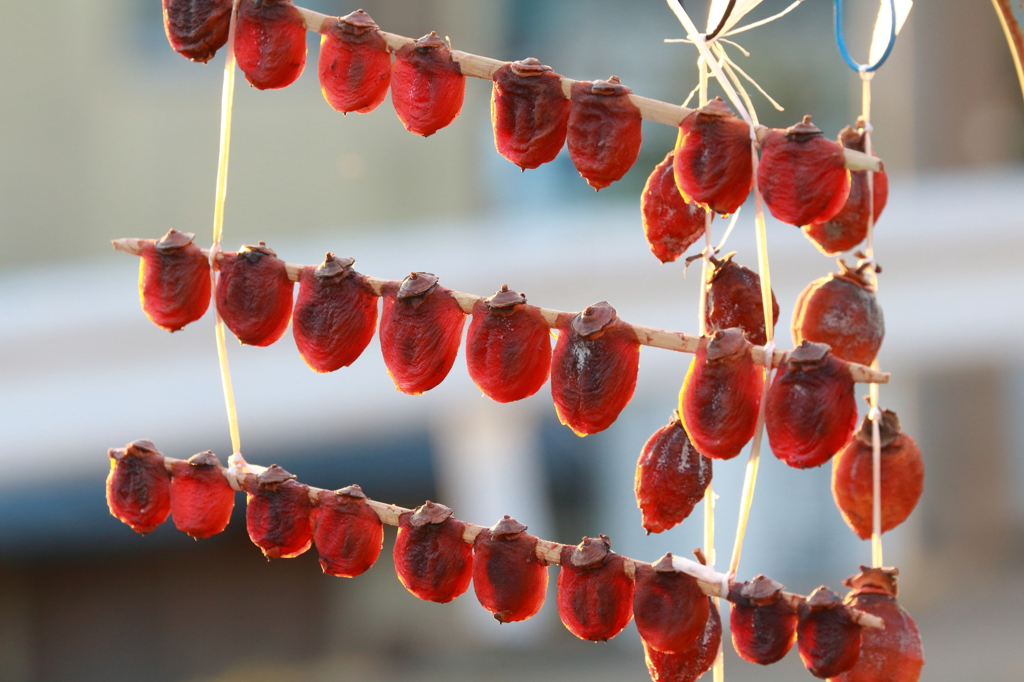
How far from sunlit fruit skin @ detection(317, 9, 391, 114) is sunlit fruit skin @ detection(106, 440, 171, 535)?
7.8 inches

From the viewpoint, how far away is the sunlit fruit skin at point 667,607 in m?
0.38

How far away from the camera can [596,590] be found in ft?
1.28

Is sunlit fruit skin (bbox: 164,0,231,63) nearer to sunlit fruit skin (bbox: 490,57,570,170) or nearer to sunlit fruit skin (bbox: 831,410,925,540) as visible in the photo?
sunlit fruit skin (bbox: 490,57,570,170)

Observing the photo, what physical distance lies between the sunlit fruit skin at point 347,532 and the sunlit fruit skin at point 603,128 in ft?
0.59

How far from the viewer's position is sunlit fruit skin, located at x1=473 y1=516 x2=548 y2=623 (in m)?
0.40

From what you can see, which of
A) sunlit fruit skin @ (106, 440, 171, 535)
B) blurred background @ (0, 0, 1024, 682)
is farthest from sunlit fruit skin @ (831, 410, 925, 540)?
blurred background @ (0, 0, 1024, 682)

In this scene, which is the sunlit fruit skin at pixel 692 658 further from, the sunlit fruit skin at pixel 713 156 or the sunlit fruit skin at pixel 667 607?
the sunlit fruit skin at pixel 713 156

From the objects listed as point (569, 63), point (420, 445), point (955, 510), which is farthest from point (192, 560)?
point (955, 510)

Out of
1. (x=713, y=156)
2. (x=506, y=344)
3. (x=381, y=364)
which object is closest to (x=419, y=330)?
(x=506, y=344)

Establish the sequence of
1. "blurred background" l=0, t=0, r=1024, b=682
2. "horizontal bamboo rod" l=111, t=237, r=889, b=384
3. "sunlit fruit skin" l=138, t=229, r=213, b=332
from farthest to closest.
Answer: "blurred background" l=0, t=0, r=1024, b=682 < "sunlit fruit skin" l=138, t=229, r=213, b=332 < "horizontal bamboo rod" l=111, t=237, r=889, b=384

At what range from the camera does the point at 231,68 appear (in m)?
0.43

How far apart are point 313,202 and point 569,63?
0.79 m

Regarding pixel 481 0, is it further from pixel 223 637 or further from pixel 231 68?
pixel 231 68

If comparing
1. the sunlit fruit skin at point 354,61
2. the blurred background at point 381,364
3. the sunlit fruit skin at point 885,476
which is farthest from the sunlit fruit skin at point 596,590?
the blurred background at point 381,364
